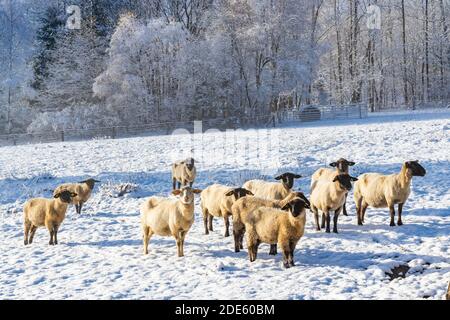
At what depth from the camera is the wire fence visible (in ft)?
129

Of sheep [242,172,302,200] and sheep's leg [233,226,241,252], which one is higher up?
sheep [242,172,302,200]

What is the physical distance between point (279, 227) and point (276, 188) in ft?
9.90

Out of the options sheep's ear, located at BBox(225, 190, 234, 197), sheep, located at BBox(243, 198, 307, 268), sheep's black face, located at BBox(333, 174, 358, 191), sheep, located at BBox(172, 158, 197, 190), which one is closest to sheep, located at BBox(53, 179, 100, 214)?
sheep, located at BBox(172, 158, 197, 190)

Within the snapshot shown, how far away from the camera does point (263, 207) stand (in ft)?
29.5

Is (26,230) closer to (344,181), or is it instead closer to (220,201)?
(220,201)

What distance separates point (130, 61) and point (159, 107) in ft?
16.4


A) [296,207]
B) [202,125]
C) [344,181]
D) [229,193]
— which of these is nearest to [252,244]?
[296,207]

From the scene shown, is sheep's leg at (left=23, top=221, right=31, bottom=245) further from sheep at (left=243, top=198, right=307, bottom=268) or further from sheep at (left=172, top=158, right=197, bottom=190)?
sheep at (left=172, top=158, right=197, bottom=190)

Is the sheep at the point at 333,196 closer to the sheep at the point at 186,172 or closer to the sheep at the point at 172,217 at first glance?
the sheep at the point at 172,217

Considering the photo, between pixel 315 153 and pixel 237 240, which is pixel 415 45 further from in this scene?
pixel 237 240

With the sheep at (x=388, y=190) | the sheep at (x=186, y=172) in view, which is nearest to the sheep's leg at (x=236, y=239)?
the sheep at (x=388, y=190)

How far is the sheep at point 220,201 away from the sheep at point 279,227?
1374 millimetres

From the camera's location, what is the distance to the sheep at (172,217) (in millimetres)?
9305

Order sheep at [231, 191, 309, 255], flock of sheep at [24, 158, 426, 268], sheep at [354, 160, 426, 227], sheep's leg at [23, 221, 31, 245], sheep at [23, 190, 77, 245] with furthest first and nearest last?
1. sheep's leg at [23, 221, 31, 245]
2. sheep at [23, 190, 77, 245]
3. sheep at [354, 160, 426, 227]
4. sheep at [231, 191, 309, 255]
5. flock of sheep at [24, 158, 426, 268]
